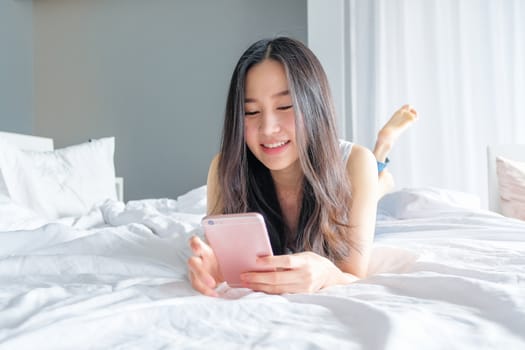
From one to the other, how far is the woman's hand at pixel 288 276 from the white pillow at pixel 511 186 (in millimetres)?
1536

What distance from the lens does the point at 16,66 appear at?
3652mm

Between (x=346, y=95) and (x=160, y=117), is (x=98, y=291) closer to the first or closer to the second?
(x=346, y=95)

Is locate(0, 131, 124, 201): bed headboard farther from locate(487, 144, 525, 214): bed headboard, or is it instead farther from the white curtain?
locate(487, 144, 525, 214): bed headboard

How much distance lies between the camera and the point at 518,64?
9.03 feet

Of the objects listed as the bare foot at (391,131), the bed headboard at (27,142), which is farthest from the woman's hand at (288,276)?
the bed headboard at (27,142)

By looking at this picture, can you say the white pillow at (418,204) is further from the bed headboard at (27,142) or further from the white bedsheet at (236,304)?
the bed headboard at (27,142)

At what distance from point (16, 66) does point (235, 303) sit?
3.72m

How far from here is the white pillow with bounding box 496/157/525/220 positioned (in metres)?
1.99

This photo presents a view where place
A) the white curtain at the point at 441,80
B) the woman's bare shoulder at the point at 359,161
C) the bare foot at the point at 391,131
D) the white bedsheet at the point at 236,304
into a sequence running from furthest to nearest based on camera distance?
the white curtain at the point at 441,80 → the bare foot at the point at 391,131 → the woman's bare shoulder at the point at 359,161 → the white bedsheet at the point at 236,304

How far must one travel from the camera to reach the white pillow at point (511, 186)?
1986 millimetres

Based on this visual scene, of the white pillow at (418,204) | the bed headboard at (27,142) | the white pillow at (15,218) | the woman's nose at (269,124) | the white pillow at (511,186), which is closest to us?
the woman's nose at (269,124)

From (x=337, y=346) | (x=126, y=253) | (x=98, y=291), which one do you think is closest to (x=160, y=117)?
(x=126, y=253)


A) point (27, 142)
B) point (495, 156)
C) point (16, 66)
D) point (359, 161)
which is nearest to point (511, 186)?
point (495, 156)

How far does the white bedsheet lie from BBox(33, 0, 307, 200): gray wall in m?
2.48
